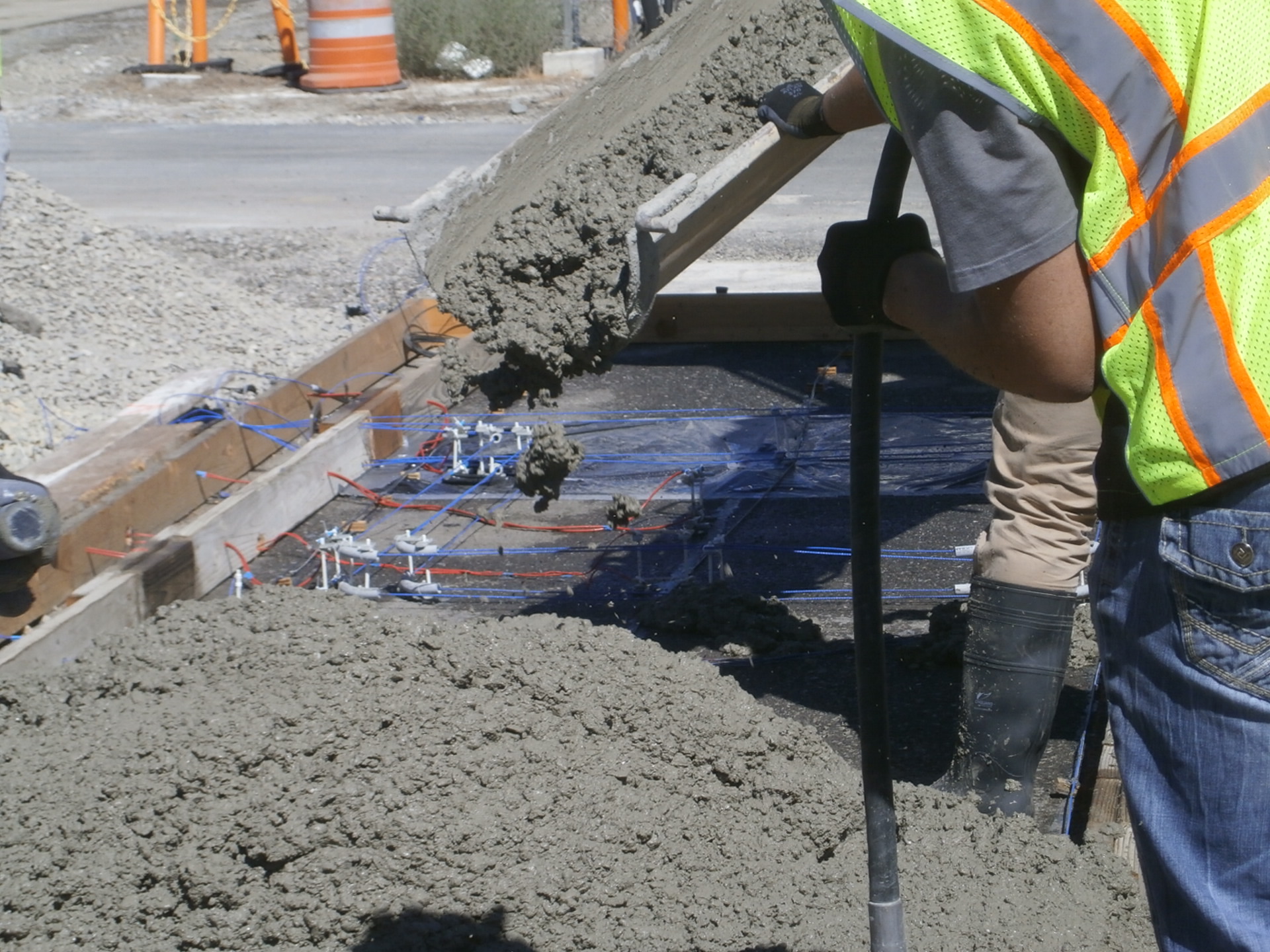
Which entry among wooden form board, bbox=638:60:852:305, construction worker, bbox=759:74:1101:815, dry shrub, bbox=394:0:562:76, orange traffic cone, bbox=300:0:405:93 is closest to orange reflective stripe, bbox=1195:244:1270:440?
wooden form board, bbox=638:60:852:305

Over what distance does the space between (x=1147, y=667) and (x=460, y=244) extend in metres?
2.15

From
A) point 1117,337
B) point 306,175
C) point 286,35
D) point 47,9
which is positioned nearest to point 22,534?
point 1117,337

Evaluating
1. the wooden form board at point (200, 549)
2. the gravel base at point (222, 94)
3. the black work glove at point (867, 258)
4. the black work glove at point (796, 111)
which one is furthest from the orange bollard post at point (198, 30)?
the black work glove at point (867, 258)

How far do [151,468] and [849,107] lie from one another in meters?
3.18

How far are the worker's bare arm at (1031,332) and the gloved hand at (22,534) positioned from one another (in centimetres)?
294

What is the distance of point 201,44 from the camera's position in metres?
17.7

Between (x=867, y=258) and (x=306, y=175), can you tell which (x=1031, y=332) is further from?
(x=306, y=175)

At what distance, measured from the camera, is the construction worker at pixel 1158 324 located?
1.34 m

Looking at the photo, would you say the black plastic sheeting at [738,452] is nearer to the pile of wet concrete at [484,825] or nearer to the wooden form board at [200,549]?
the wooden form board at [200,549]

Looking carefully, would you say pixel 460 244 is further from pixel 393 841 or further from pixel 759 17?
pixel 393 841

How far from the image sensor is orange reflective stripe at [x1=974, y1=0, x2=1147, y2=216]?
1341mm

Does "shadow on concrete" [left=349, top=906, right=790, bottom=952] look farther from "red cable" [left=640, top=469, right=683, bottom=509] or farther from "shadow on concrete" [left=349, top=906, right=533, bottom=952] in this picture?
"red cable" [left=640, top=469, right=683, bottom=509]

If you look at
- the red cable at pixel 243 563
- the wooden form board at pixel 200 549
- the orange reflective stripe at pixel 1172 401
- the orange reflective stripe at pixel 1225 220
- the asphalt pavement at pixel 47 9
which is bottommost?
the red cable at pixel 243 563

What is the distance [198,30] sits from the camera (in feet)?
57.6
